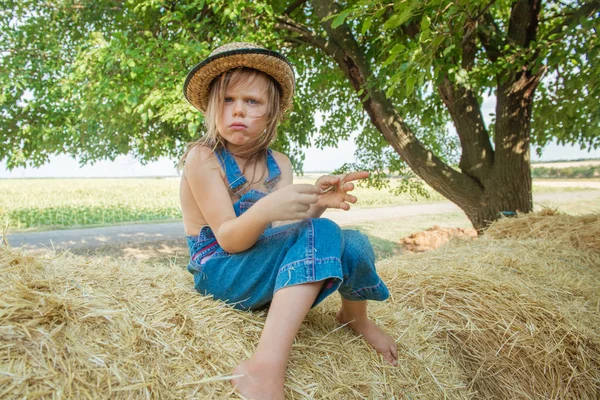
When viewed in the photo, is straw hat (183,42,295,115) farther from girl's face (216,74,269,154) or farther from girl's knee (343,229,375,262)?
girl's knee (343,229,375,262)

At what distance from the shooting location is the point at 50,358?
1.08 meters

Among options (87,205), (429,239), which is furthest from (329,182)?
(87,205)

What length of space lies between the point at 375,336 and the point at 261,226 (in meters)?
0.74

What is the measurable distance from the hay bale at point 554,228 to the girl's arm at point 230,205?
307cm

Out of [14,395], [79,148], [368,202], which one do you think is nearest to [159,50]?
[79,148]

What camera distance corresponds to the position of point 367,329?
5.88 ft

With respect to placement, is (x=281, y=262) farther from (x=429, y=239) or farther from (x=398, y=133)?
(x=429, y=239)

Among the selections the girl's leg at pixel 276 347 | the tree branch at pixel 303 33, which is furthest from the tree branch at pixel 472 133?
the girl's leg at pixel 276 347

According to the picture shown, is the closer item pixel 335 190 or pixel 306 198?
pixel 306 198

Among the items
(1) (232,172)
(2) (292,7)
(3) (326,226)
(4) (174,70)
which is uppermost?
(2) (292,7)

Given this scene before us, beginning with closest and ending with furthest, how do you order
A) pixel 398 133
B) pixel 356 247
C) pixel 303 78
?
pixel 356 247
pixel 398 133
pixel 303 78

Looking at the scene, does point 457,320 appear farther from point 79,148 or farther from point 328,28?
point 79,148

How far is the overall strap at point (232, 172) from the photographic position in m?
1.79

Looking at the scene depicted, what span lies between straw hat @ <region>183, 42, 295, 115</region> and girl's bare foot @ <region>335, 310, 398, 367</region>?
1.15 meters
